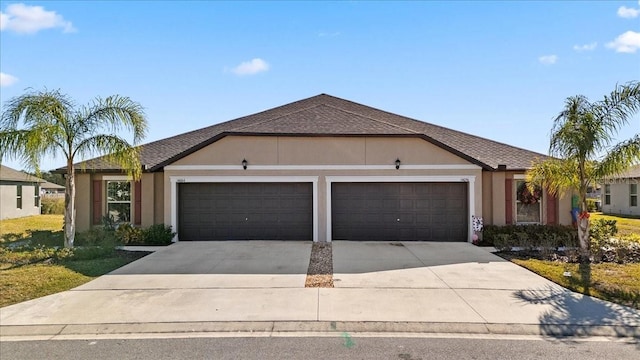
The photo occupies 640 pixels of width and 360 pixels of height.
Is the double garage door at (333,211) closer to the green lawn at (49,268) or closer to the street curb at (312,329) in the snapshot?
Answer: the green lawn at (49,268)

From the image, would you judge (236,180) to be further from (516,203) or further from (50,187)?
(50,187)

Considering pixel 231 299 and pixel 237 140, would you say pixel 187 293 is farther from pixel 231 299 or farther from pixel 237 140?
pixel 237 140

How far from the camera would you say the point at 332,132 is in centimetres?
1459

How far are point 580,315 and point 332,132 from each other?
9.48m

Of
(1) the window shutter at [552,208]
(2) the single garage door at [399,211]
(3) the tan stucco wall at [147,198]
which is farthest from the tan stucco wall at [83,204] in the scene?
(1) the window shutter at [552,208]

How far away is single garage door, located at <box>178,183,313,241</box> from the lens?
1470 centimetres

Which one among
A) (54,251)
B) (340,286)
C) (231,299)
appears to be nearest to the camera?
(231,299)

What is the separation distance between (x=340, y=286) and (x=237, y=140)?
7.84 meters

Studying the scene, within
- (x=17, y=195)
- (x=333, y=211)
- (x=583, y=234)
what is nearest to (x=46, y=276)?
(x=333, y=211)

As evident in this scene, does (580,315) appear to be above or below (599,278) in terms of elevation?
below

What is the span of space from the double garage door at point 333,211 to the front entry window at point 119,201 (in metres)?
2.66

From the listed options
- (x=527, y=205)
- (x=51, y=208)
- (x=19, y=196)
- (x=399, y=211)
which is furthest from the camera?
(x=51, y=208)

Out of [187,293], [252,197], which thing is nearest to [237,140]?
[252,197]

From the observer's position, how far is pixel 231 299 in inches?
303
